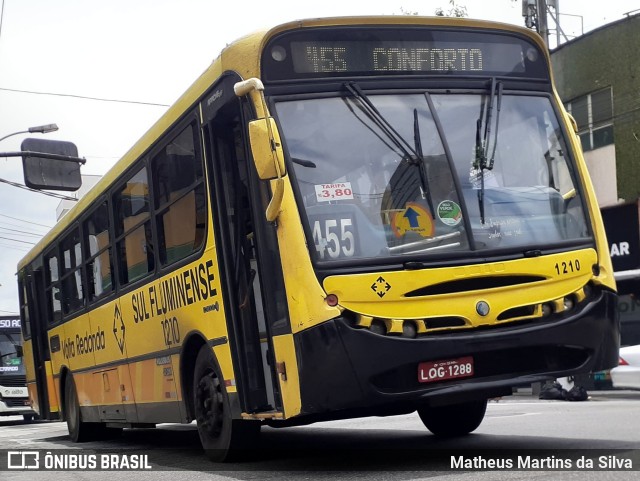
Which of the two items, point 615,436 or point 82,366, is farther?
point 82,366

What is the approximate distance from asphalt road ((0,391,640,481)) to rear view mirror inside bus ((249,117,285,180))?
2193 millimetres

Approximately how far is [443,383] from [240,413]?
175cm

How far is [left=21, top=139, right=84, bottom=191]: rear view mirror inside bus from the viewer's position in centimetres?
1491

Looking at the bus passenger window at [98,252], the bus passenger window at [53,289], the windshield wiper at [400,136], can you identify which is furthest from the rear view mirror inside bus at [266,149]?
the bus passenger window at [53,289]

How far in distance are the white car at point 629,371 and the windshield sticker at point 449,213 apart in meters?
11.8

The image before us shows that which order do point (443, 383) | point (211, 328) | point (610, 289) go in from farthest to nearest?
point (211, 328) → point (610, 289) → point (443, 383)

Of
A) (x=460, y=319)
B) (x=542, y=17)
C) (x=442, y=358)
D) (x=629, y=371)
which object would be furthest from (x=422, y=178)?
(x=542, y=17)

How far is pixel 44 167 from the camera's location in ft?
49.7

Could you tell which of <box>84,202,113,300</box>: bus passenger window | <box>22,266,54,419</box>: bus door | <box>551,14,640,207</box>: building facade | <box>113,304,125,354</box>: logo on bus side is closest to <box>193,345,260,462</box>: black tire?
<box>113,304,125,354</box>: logo on bus side

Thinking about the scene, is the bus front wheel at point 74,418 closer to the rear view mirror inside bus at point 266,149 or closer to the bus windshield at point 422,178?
the bus windshield at point 422,178

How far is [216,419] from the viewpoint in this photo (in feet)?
30.5

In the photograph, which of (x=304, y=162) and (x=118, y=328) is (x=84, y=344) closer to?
(x=118, y=328)

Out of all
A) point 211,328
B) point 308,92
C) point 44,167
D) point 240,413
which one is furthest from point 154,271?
point 44,167

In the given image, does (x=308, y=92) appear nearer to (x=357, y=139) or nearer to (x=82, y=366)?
(x=357, y=139)
